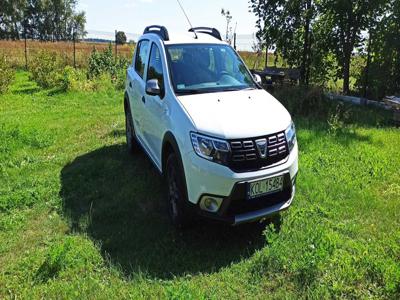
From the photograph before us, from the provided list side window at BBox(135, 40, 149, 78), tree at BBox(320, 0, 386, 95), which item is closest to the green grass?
side window at BBox(135, 40, 149, 78)

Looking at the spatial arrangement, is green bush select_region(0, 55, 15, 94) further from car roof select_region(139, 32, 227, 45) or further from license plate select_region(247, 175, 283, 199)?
license plate select_region(247, 175, 283, 199)

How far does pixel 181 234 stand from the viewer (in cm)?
392

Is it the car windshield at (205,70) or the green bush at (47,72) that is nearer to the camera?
the car windshield at (205,70)

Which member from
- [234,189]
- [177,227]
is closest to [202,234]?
[177,227]

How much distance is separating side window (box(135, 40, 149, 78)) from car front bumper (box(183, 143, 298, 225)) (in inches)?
96.8

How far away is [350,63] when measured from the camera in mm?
11094

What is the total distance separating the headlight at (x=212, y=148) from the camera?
3.37m

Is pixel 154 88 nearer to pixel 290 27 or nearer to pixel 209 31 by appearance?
pixel 209 31

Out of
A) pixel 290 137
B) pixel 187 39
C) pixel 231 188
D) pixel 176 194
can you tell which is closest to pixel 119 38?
pixel 187 39

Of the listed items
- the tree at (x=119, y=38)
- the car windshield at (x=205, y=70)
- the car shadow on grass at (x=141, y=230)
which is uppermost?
the tree at (x=119, y=38)

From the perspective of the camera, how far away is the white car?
3.38 meters

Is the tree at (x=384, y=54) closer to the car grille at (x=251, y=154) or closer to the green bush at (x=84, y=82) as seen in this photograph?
the car grille at (x=251, y=154)

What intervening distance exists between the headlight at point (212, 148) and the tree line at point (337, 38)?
27.4 ft

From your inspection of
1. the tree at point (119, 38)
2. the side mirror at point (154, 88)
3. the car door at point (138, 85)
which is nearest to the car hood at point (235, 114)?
the side mirror at point (154, 88)
